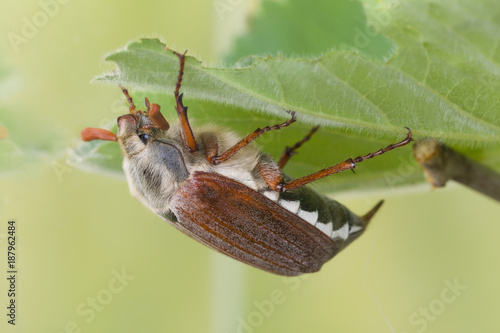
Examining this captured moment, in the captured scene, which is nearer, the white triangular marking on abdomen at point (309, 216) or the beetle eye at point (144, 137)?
the white triangular marking on abdomen at point (309, 216)

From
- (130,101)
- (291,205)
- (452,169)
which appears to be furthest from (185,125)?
(452,169)

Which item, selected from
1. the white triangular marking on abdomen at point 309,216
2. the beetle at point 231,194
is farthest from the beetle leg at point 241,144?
the white triangular marking on abdomen at point 309,216

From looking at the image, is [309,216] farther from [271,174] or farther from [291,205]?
[271,174]

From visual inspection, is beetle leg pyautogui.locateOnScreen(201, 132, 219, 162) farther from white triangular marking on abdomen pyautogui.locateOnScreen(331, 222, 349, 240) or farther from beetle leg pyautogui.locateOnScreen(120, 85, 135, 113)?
white triangular marking on abdomen pyautogui.locateOnScreen(331, 222, 349, 240)

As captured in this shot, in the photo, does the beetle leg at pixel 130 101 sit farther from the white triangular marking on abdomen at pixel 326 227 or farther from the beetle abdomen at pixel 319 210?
the white triangular marking on abdomen at pixel 326 227

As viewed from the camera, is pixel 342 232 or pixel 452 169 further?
pixel 342 232

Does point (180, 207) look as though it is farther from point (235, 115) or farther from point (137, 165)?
point (235, 115)

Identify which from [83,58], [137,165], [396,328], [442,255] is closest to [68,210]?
[83,58]
